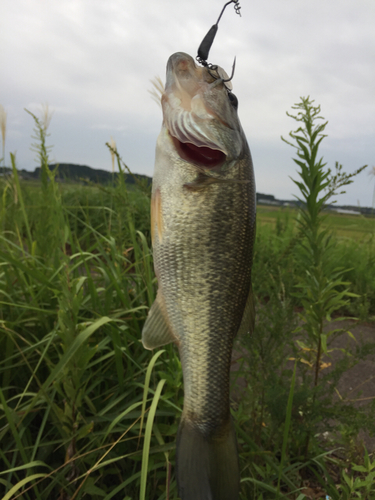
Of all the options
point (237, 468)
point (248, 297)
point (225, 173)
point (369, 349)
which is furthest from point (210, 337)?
point (369, 349)

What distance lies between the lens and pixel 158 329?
1121mm

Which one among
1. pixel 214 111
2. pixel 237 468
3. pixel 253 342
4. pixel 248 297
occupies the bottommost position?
pixel 237 468

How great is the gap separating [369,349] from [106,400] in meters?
1.37

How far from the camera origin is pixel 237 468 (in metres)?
1.00

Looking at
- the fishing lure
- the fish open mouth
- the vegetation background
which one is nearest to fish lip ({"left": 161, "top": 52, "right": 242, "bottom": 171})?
the fish open mouth

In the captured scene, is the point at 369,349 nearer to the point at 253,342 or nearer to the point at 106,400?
the point at 253,342

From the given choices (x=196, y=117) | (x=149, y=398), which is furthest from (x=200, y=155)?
(x=149, y=398)

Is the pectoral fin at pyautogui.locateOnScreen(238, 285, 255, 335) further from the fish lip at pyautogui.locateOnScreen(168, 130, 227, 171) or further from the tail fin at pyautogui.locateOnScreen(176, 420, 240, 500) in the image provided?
the fish lip at pyautogui.locateOnScreen(168, 130, 227, 171)

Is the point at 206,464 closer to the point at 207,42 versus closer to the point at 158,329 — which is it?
the point at 158,329

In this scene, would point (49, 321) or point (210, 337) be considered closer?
point (210, 337)

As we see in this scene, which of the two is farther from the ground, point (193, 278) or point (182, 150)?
point (182, 150)

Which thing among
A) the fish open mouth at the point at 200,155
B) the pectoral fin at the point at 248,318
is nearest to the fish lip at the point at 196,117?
the fish open mouth at the point at 200,155

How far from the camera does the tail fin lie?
0.95 m

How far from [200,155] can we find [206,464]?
2.93ft
